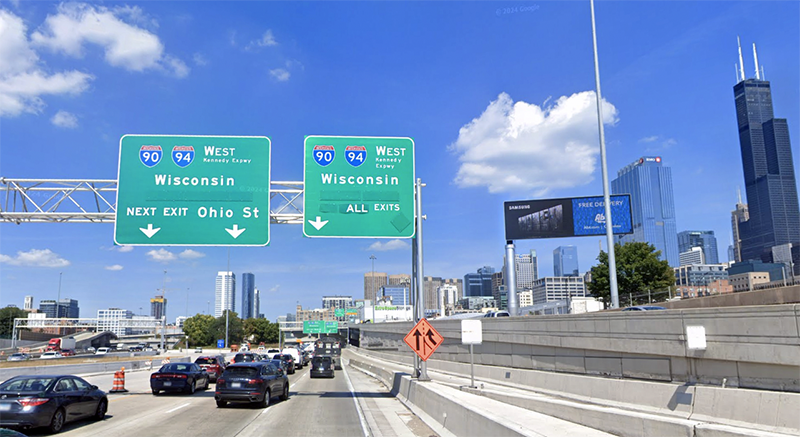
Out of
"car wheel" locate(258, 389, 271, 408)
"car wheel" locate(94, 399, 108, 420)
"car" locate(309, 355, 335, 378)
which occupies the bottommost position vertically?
"car" locate(309, 355, 335, 378)

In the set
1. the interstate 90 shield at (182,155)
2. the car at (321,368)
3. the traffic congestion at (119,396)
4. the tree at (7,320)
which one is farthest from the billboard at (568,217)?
the tree at (7,320)

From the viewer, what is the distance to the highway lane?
14539 millimetres

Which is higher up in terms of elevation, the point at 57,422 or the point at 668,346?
the point at 668,346

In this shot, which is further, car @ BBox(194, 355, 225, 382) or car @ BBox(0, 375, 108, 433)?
car @ BBox(194, 355, 225, 382)

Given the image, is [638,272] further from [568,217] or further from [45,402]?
[45,402]

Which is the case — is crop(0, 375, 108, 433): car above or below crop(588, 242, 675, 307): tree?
below

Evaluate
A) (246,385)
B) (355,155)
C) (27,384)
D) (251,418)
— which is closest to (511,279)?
(355,155)

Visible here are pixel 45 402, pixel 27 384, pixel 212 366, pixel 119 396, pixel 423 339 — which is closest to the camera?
pixel 45 402

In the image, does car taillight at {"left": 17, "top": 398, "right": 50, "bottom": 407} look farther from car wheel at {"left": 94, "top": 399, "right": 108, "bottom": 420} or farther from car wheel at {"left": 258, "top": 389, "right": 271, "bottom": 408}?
car wheel at {"left": 258, "top": 389, "right": 271, "bottom": 408}

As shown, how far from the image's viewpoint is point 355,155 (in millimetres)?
22250

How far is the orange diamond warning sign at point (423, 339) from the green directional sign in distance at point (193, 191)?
6.39 meters

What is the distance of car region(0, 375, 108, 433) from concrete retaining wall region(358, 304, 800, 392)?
1444cm

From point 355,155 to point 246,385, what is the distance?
9.14 m

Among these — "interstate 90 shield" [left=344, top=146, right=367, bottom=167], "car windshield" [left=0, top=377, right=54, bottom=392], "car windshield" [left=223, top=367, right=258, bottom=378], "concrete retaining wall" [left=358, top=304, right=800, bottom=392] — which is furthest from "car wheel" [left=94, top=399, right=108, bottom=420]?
"concrete retaining wall" [left=358, top=304, right=800, bottom=392]
